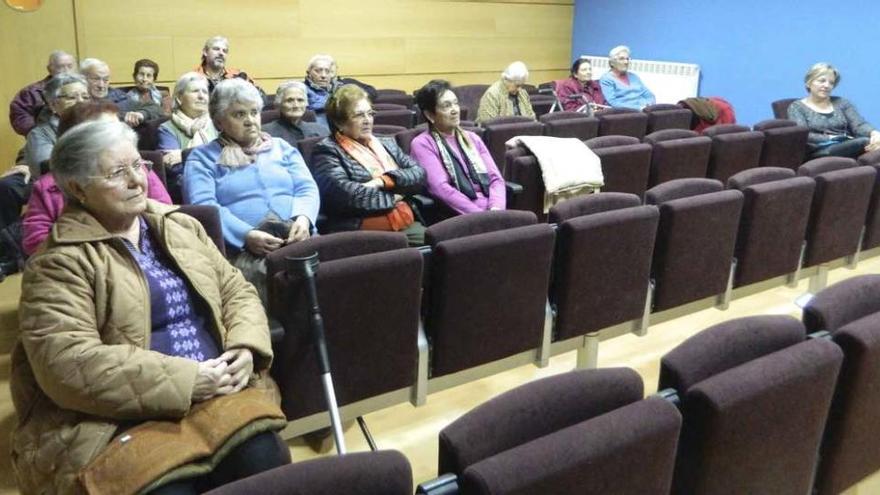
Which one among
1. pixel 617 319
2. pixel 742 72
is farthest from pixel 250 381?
pixel 742 72

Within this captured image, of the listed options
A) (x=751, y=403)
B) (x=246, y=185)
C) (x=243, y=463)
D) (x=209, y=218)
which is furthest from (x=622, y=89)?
(x=243, y=463)

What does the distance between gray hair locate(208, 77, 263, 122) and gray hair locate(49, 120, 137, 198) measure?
0.98 m

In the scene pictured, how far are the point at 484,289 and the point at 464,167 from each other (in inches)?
52.9

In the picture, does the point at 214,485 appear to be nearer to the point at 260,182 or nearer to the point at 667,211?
the point at 260,182

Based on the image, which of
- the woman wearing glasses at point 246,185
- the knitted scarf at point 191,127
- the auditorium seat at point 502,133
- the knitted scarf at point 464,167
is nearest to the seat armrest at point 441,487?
the woman wearing glasses at point 246,185

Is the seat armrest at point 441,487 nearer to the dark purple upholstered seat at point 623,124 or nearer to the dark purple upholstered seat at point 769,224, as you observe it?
the dark purple upholstered seat at point 769,224

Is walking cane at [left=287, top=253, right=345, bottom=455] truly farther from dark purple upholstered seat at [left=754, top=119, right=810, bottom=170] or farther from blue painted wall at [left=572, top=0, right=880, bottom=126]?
blue painted wall at [left=572, top=0, right=880, bottom=126]

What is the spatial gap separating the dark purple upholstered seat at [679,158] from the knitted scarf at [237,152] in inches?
89.1

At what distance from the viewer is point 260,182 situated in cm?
277

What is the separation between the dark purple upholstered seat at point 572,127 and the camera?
186 inches

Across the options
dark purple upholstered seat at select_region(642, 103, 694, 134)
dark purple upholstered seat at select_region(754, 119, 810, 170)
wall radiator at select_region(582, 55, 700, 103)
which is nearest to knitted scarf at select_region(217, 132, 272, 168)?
dark purple upholstered seat at select_region(754, 119, 810, 170)

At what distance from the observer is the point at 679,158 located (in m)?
4.08

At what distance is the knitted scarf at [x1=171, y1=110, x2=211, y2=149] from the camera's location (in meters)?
3.81

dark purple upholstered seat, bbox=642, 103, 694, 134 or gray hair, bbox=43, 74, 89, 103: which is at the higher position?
gray hair, bbox=43, 74, 89, 103
